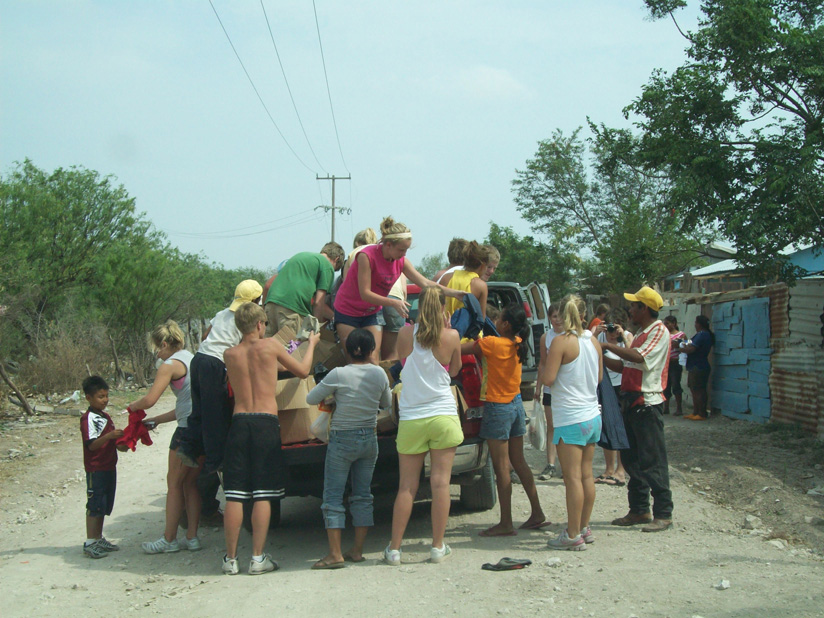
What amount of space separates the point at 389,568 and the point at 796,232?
21.0 feet

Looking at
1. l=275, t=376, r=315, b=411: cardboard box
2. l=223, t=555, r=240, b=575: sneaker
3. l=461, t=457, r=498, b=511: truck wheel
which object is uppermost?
l=275, t=376, r=315, b=411: cardboard box

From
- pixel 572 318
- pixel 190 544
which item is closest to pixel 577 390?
pixel 572 318

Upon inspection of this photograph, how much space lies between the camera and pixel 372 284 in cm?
617

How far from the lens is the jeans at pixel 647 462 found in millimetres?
6168

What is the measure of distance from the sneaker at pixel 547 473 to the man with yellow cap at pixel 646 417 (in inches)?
75.4

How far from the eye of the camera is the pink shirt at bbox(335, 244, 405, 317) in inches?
239

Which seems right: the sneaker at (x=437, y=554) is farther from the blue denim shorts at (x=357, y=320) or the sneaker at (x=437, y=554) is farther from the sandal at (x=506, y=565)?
the blue denim shorts at (x=357, y=320)

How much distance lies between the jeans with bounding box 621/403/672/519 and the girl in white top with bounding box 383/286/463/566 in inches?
66.9

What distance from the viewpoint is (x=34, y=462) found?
10.3 metres

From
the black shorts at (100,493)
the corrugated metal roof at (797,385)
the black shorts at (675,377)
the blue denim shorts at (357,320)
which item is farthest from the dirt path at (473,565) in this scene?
the black shorts at (675,377)

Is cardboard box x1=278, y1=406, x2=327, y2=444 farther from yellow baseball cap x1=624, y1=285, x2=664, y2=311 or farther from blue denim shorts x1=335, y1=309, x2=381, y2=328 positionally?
yellow baseball cap x1=624, y1=285, x2=664, y2=311

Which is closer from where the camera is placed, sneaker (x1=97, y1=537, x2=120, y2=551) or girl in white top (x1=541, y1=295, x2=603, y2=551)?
girl in white top (x1=541, y1=295, x2=603, y2=551)

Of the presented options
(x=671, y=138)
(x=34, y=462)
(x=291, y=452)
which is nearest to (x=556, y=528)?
(x=291, y=452)

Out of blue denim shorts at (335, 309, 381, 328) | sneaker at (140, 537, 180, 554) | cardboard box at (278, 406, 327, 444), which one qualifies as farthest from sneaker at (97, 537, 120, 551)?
blue denim shorts at (335, 309, 381, 328)
